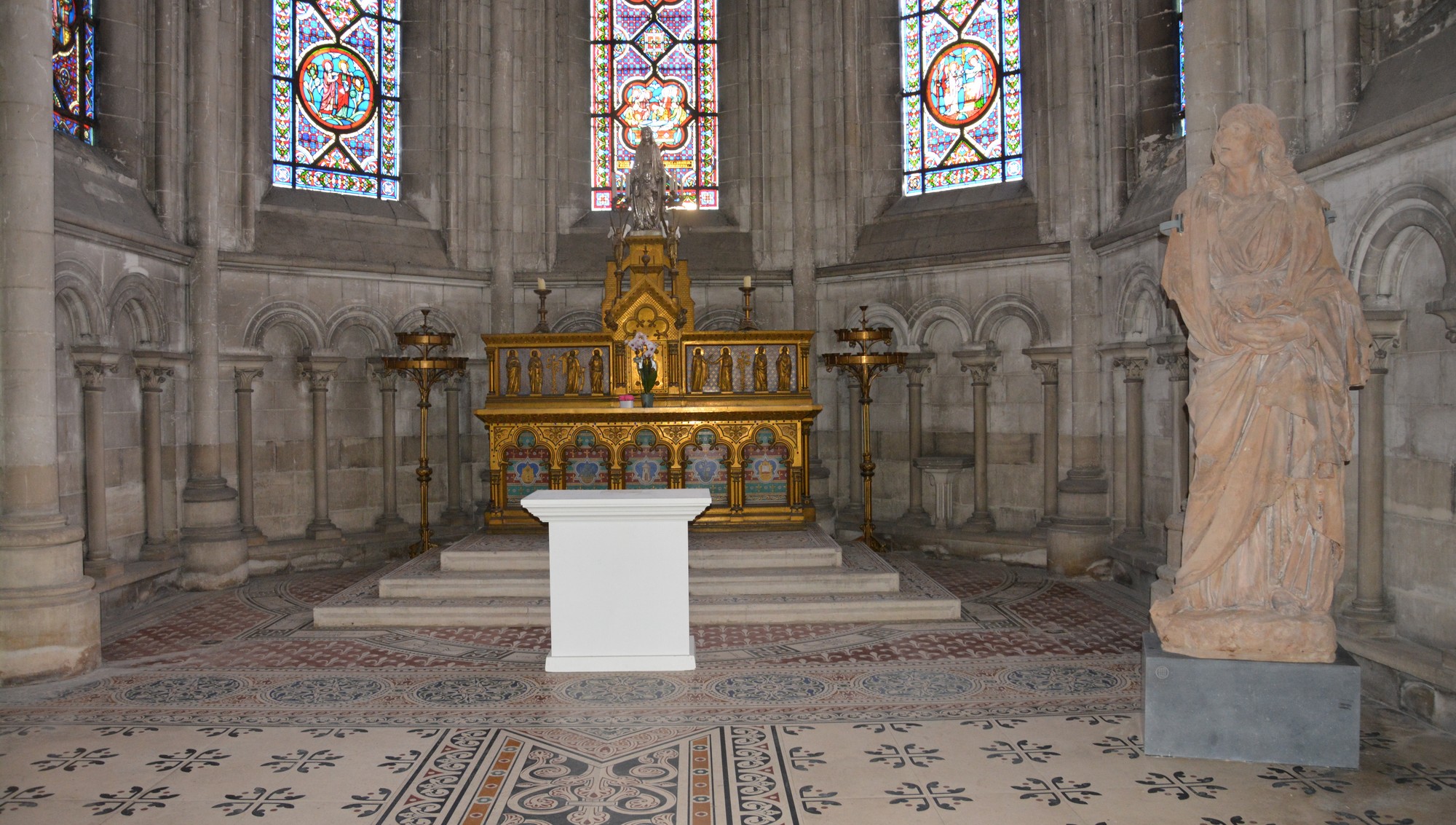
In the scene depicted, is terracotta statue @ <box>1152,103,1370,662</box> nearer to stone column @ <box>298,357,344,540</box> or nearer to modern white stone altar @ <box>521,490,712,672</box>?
modern white stone altar @ <box>521,490,712,672</box>

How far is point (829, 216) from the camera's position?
43.4 ft

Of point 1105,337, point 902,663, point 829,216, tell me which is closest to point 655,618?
point 902,663

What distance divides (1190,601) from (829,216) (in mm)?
8759

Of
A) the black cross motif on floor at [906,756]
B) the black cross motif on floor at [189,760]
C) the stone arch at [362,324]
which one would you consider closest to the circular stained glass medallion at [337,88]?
the stone arch at [362,324]

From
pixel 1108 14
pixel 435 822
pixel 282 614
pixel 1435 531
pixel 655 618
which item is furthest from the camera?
pixel 1108 14

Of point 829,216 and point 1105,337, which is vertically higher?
point 829,216

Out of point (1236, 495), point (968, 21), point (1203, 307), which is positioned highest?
point (968, 21)

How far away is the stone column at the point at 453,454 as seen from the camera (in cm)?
1283

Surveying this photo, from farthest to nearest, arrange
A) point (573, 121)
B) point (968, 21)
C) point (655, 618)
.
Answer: point (573, 121)
point (968, 21)
point (655, 618)

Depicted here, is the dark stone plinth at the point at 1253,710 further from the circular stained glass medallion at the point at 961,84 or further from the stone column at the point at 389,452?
the stone column at the point at 389,452

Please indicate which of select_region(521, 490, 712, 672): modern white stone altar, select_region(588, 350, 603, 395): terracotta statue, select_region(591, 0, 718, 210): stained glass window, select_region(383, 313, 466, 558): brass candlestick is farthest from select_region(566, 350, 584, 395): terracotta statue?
select_region(521, 490, 712, 672): modern white stone altar

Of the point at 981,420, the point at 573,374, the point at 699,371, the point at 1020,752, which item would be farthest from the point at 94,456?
the point at 981,420

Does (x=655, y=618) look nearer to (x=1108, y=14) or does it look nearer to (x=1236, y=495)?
(x=1236, y=495)

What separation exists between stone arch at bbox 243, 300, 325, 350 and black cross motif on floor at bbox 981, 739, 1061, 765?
9.27m
